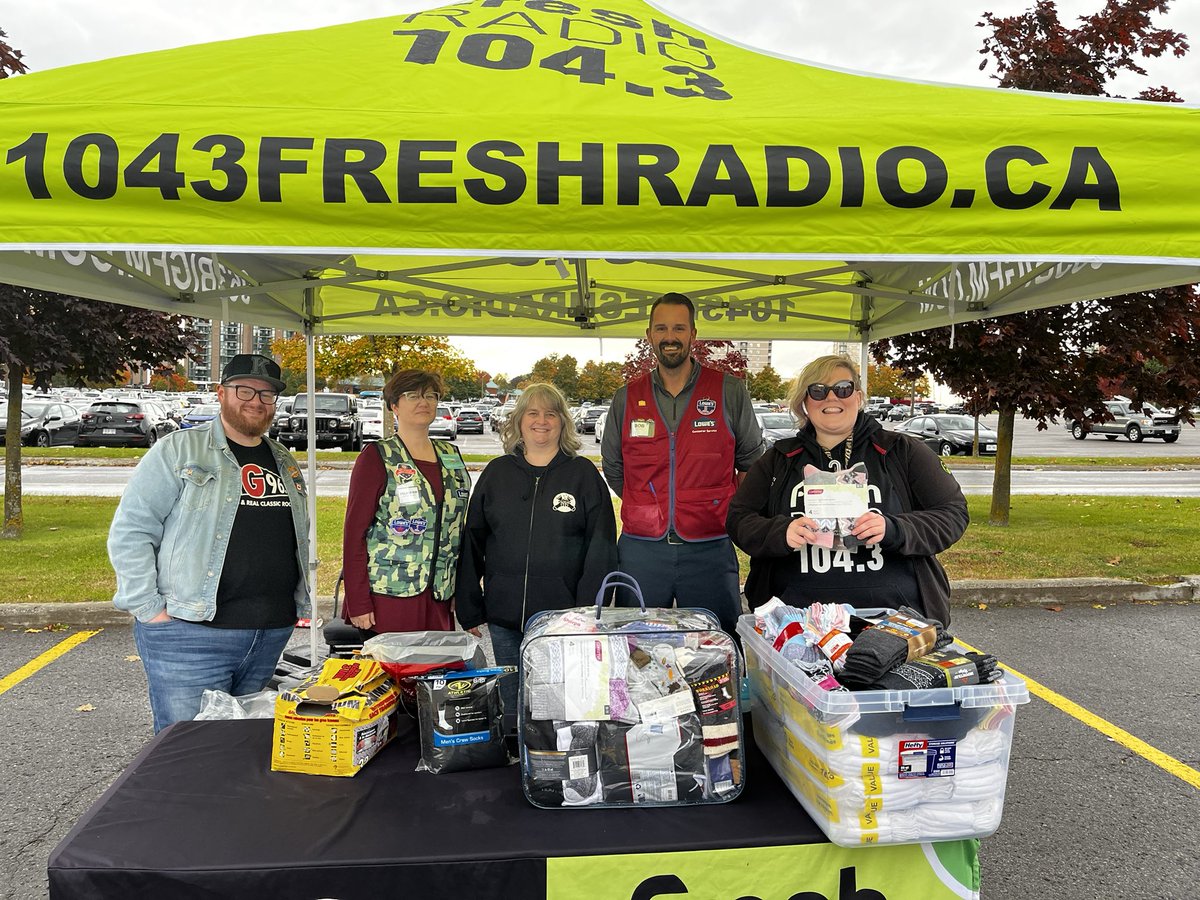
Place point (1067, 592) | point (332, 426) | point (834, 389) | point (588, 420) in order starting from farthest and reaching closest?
1. point (588, 420)
2. point (332, 426)
3. point (1067, 592)
4. point (834, 389)

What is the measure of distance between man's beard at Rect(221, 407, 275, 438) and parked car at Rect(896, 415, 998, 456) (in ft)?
85.9

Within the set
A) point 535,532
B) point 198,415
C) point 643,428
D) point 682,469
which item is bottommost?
point 535,532

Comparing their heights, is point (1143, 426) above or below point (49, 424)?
below

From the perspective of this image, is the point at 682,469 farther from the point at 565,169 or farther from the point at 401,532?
the point at 565,169

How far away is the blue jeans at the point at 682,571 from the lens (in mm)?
3262

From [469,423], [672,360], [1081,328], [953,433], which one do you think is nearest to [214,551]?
[672,360]

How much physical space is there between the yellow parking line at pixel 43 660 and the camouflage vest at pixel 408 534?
119 inches

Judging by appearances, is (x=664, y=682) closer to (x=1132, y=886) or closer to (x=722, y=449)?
(x=722, y=449)

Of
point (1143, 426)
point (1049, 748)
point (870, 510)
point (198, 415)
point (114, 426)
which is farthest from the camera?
point (1143, 426)

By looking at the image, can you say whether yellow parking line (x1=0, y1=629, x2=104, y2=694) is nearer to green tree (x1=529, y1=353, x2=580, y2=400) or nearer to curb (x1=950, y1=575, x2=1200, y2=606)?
curb (x1=950, y1=575, x2=1200, y2=606)

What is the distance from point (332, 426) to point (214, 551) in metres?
23.1

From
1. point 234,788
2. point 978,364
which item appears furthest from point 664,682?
point 978,364

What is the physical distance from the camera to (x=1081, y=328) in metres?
8.23

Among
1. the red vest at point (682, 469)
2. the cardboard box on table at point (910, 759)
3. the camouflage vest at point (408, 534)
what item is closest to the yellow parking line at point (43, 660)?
the camouflage vest at point (408, 534)
